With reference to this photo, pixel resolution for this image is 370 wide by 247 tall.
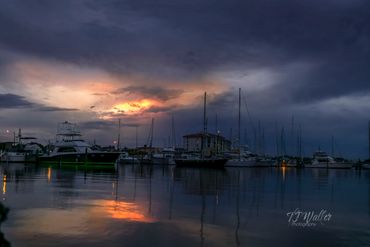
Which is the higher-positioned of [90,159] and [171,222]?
[90,159]

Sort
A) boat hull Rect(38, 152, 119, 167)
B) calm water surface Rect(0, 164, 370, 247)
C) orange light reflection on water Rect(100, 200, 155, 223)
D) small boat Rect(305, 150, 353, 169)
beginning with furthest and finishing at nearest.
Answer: small boat Rect(305, 150, 353, 169) < boat hull Rect(38, 152, 119, 167) < orange light reflection on water Rect(100, 200, 155, 223) < calm water surface Rect(0, 164, 370, 247)

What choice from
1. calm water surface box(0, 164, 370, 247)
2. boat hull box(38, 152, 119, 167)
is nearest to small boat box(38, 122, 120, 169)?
boat hull box(38, 152, 119, 167)

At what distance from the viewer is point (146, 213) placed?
1927cm

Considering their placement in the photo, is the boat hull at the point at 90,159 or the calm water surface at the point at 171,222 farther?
the boat hull at the point at 90,159

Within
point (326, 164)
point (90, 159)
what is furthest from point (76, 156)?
point (326, 164)

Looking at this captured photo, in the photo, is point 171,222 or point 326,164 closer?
point 171,222

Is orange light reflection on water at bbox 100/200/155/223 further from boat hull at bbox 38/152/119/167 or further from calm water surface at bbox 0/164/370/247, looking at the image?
boat hull at bbox 38/152/119/167

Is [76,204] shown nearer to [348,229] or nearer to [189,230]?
[189,230]

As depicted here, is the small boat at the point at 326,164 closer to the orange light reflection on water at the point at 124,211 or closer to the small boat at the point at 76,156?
the small boat at the point at 76,156

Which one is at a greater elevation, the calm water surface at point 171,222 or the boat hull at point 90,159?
the boat hull at point 90,159

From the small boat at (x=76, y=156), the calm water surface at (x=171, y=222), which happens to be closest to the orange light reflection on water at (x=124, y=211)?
the calm water surface at (x=171, y=222)

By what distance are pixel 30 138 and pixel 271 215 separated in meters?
132

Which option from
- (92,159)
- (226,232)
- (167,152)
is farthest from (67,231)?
(167,152)

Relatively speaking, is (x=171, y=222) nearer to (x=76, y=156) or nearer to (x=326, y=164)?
(x=76, y=156)
